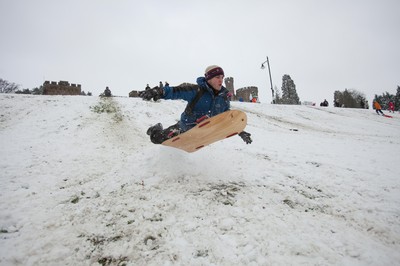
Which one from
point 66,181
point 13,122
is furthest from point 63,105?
point 66,181

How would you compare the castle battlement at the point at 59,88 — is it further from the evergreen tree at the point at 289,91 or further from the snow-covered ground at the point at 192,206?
the evergreen tree at the point at 289,91

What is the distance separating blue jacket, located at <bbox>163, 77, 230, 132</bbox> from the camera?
Answer: 4.49 meters

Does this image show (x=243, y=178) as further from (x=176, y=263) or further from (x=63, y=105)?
(x=63, y=105)

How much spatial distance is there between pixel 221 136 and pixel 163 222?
2.18 meters

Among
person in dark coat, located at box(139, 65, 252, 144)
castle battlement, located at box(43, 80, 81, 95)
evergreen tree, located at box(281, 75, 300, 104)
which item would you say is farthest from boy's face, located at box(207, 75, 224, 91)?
evergreen tree, located at box(281, 75, 300, 104)

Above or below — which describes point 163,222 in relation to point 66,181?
below

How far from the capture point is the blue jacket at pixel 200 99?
449 cm

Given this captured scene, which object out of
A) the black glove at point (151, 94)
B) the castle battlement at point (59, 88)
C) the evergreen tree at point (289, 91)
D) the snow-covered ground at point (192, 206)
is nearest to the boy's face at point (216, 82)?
the black glove at point (151, 94)

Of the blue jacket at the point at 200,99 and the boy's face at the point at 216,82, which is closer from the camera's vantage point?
the blue jacket at the point at 200,99

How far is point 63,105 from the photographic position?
13.3 meters

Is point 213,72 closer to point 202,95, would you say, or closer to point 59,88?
point 202,95

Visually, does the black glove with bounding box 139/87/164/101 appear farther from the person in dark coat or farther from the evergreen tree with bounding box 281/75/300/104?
the evergreen tree with bounding box 281/75/300/104

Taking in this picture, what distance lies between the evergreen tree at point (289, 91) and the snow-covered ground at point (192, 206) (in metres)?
65.8

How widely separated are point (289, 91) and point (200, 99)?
71.6 metres
